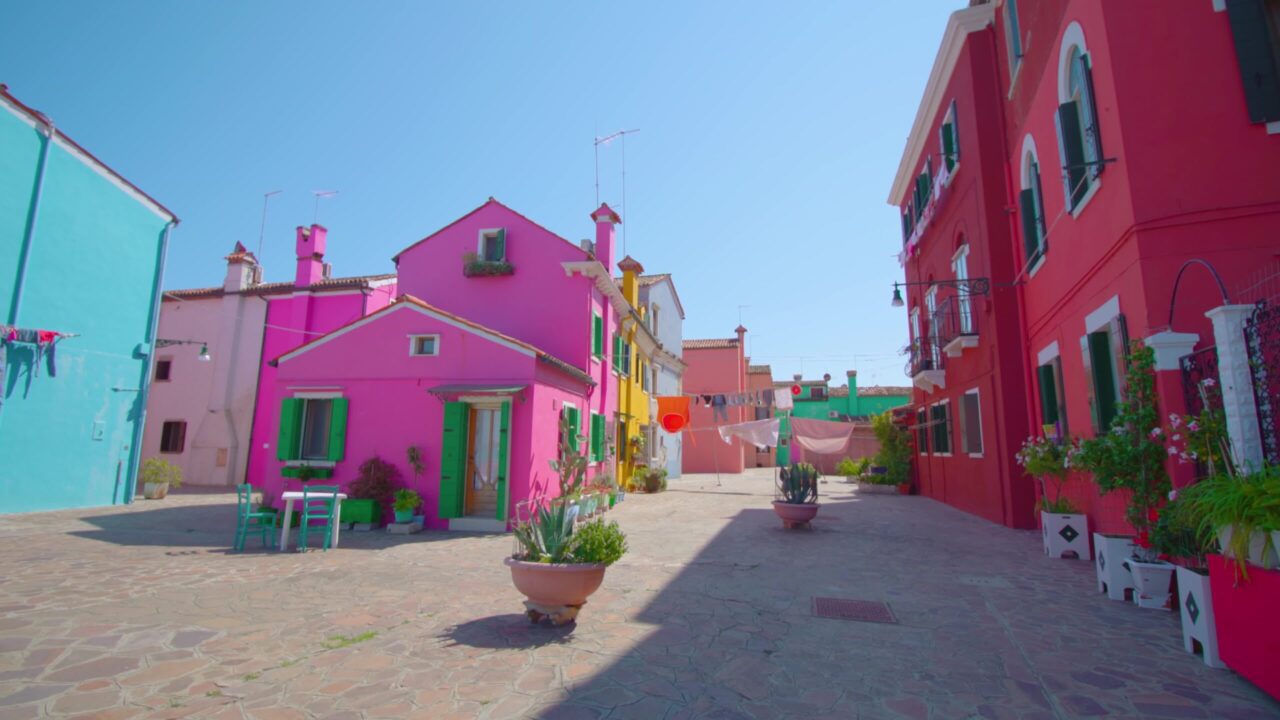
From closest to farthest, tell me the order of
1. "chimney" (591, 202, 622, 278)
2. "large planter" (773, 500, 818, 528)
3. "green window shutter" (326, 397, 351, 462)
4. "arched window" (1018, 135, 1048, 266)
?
"arched window" (1018, 135, 1048, 266)
"large planter" (773, 500, 818, 528)
"green window shutter" (326, 397, 351, 462)
"chimney" (591, 202, 622, 278)

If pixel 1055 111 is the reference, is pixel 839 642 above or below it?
below

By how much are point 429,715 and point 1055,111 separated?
10197mm

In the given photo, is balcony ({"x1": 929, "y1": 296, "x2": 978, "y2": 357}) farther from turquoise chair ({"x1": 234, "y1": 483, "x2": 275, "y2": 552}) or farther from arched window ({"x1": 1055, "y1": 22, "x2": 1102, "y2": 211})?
turquoise chair ({"x1": 234, "y1": 483, "x2": 275, "y2": 552})

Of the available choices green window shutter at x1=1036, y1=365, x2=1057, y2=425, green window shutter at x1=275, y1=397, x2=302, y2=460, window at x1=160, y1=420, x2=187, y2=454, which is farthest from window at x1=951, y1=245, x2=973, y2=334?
window at x1=160, y1=420, x2=187, y2=454

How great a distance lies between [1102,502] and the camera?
8.19 m

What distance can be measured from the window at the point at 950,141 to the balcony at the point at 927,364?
14.0 ft

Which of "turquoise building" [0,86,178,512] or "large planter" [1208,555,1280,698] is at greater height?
"turquoise building" [0,86,178,512]

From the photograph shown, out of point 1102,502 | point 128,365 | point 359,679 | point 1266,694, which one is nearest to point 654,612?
point 359,679

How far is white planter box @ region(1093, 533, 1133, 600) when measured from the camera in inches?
246

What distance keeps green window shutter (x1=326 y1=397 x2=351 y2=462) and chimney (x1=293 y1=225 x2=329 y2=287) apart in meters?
10.3

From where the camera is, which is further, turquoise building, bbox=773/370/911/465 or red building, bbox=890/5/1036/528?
turquoise building, bbox=773/370/911/465

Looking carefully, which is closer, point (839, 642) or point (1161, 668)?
point (1161, 668)

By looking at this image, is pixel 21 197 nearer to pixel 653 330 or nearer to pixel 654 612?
pixel 654 612

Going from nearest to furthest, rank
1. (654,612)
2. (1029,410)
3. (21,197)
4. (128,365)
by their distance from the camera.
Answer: (654,612)
(1029,410)
(21,197)
(128,365)
